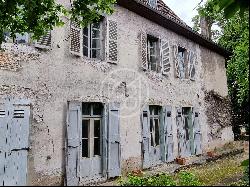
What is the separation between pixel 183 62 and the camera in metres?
14.1

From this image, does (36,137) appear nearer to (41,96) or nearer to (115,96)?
(41,96)

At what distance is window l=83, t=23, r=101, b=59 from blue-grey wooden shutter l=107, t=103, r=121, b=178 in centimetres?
164

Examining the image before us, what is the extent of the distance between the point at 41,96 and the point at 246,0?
616 cm

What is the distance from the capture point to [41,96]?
8070 millimetres

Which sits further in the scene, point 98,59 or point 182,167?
point 182,167

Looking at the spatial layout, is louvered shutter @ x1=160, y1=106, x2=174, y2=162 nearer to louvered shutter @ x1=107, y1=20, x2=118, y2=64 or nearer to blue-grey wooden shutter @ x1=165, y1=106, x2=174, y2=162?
blue-grey wooden shutter @ x1=165, y1=106, x2=174, y2=162

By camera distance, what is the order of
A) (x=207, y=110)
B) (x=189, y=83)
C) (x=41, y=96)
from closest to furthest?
(x=41, y=96)
(x=189, y=83)
(x=207, y=110)

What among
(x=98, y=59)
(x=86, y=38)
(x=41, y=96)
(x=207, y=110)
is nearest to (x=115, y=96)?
(x=98, y=59)

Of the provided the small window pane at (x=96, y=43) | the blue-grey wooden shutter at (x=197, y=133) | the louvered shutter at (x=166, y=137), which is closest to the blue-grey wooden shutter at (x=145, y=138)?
the louvered shutter at (x=166, y=137)

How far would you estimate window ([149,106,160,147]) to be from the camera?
11.6m

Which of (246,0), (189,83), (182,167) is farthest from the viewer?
(189,83)

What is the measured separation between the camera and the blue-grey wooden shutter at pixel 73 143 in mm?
8211

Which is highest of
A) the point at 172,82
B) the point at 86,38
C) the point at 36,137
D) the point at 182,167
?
the point at 86,38

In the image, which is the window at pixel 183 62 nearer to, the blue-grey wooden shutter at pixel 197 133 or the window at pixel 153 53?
the blue-grey wooden shutter at pixel 197 133
